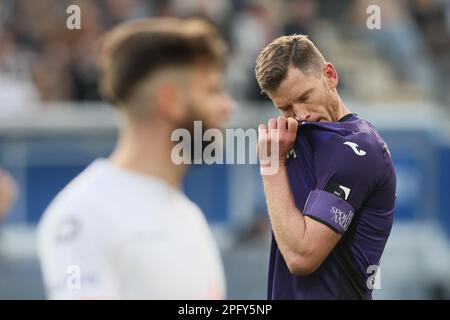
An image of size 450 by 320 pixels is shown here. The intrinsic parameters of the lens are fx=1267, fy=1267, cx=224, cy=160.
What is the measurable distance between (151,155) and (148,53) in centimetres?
32

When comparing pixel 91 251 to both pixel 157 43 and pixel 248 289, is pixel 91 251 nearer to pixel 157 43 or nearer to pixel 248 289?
pixel 157 43

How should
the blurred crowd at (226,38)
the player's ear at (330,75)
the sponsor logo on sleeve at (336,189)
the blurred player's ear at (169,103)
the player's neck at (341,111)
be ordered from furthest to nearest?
the blurred crowd at (226,38), the blurred player's ear at (169,103), the sponsor logo on sleeve at (336,189), the player's neck at (341,111), the player's ear at (330,75)

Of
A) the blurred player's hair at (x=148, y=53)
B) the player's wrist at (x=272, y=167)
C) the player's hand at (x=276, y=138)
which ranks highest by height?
the blurred player's hair at (x=148, y=53)

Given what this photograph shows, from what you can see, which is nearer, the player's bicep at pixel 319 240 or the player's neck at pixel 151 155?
the player's bicep at pixel 319 240

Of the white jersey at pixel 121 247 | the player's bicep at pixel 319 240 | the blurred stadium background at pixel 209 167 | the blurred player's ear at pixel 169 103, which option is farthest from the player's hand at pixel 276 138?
the blurred stadium background at pixel 209 167

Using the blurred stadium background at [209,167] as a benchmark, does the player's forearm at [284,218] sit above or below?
above

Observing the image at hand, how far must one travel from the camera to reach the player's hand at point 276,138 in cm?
291

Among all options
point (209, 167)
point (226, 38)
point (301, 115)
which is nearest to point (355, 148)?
point (301, 115)

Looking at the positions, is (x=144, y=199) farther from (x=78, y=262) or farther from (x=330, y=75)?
(x=330, y=75)

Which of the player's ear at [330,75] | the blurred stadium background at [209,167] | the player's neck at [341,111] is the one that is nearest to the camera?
the player's ear at [330,75]

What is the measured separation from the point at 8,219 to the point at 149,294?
1010cm

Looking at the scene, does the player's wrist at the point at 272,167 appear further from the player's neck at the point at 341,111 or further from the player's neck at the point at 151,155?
the player's neck at the point at 151,155

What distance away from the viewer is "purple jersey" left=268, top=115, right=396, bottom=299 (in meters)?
3.03

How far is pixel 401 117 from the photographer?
13.7 meters
